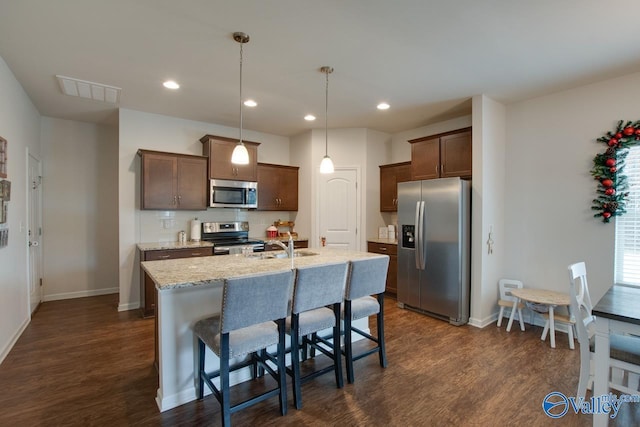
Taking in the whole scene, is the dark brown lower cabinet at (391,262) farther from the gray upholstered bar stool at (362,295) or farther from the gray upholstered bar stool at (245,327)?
the gray upholstered bar stool at (245,327)

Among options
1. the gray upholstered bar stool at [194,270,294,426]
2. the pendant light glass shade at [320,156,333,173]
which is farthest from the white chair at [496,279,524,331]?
the gray upholstered bar stool at [194,270,294,426]

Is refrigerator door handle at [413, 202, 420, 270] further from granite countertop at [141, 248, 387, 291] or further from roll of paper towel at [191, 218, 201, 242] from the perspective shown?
roll of paper towel at [191, 218, 201, 242]

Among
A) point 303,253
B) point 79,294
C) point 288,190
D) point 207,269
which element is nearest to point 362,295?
point 303,253

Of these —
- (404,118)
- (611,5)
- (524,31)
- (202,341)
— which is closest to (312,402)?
(202,341)

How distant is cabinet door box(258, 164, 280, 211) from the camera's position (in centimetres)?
534

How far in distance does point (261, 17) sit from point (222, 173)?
2.85 metres

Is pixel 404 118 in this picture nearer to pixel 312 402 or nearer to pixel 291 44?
pixel 291 44

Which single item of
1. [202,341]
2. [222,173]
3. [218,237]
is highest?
[222,173]

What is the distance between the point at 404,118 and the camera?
4.75 metres

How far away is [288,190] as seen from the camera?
559cm

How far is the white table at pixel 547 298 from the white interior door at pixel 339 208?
7.75 feet

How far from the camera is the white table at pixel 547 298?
10.6 feet

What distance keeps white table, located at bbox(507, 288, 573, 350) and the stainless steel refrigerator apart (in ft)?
1.77

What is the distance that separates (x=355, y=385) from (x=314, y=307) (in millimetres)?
778
